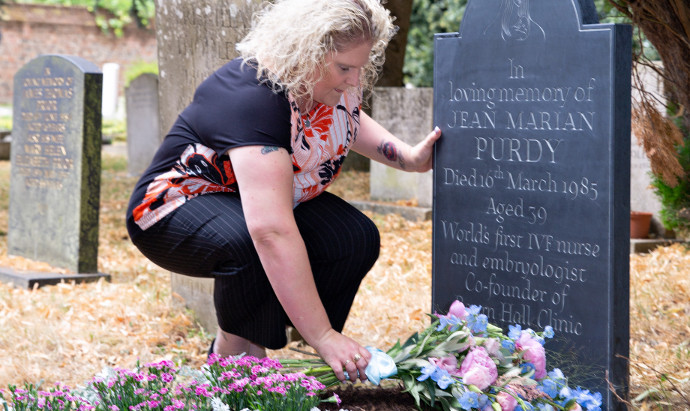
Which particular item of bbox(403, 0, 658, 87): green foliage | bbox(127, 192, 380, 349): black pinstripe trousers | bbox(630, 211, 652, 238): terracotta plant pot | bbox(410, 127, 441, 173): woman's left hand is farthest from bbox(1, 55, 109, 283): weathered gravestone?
bbox(403, 0, 658, 87): green foliage

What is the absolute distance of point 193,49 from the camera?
148 inches

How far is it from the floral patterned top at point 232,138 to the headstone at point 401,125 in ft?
16.5

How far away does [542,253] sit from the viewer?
2.63 meters

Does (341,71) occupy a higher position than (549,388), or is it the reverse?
(341,71)

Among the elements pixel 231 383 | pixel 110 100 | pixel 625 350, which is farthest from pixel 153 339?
pixel 110 100

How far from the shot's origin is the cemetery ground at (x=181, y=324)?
2979 millimetres

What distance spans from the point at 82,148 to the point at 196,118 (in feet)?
9.62

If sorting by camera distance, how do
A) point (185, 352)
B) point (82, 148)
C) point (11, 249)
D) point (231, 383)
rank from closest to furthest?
point (231, 383) → point (185, 352) → point (82, 148) → point (11, 249)

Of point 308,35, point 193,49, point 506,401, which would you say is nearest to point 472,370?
point 506,401

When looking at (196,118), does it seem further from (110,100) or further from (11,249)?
(110,100)

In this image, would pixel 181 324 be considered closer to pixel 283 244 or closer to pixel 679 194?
pixel 283 244

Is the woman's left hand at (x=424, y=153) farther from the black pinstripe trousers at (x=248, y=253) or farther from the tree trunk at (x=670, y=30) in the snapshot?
the tree trunk at (x=670, y=30)

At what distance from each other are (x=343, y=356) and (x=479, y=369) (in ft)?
1.25

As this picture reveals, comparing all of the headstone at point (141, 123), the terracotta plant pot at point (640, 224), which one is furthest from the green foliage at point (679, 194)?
the headstone at point (141, 123)
